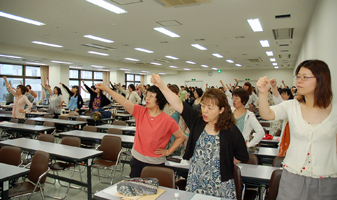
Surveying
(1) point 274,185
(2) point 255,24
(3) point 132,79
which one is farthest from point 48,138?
(3) point 132,79

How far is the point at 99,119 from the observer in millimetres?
6797

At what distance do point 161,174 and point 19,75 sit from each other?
599 inches

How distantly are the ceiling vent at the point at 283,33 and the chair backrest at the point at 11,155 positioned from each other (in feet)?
24.4

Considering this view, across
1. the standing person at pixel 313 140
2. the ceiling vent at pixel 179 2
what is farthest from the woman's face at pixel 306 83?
the ceiling vent at pixel 179 2

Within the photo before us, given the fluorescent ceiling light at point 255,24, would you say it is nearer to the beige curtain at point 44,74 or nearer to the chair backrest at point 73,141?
the chair backrest at point 73,141

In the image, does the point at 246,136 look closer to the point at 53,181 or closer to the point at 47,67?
the point at 53,181

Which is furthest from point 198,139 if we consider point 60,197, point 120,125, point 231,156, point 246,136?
point 120,125

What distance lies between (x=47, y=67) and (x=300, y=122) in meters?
16.5

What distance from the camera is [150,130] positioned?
249cm

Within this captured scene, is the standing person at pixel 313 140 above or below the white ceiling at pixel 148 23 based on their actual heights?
below

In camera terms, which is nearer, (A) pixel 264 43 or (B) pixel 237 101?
(B) pixel 237 101

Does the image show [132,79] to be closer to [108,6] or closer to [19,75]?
[19,75]

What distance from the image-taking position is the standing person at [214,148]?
5.87ft

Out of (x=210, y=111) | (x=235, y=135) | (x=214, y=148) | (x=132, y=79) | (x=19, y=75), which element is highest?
(x=132, y=79)
